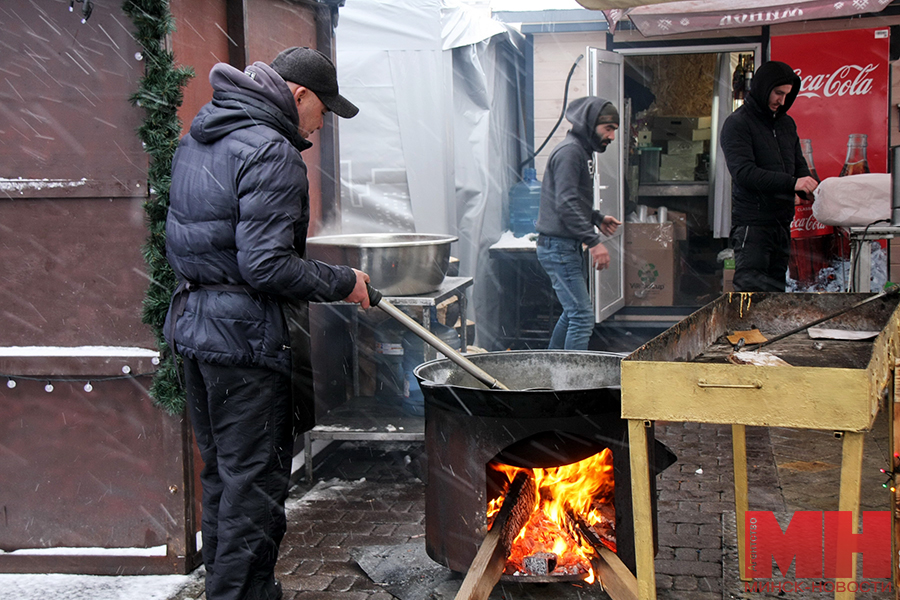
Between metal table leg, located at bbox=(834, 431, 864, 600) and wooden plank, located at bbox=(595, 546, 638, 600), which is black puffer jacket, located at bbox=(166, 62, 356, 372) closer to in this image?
wooden plank, located at bbox=(595, 546, 638, 600)

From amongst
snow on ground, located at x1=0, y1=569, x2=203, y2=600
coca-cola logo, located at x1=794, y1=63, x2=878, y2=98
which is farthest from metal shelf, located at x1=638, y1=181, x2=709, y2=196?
snow on ground, located at x1=0, y1=569, x2=203, y2=600

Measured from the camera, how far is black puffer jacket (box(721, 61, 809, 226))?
18.8 feet

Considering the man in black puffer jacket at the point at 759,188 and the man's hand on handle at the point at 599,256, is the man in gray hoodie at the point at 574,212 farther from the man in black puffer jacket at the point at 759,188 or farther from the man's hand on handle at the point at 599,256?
the man in black puffer jacket at the point at 759,188

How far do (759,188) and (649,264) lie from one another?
3467 mm

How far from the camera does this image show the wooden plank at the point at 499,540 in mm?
3020

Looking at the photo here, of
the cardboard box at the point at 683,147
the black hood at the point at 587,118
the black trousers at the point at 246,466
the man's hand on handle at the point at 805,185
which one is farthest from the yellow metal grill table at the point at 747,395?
the cardboard box at the point at 683,147

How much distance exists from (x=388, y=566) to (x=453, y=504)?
27.0 inches

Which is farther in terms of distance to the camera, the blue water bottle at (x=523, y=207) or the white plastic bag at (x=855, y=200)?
the blue water bottle at (x=523, y=207)

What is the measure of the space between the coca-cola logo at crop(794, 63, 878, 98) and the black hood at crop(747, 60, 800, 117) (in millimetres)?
2818

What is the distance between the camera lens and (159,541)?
378cm

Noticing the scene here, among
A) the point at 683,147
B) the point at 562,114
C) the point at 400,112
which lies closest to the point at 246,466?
the point at 400,112

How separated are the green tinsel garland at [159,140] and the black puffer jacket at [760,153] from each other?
387 cm

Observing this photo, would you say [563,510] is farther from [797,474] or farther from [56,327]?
[56,327]

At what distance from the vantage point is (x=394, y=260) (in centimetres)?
479
